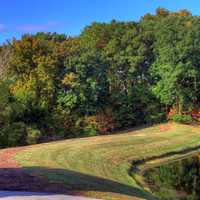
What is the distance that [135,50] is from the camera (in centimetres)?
4419

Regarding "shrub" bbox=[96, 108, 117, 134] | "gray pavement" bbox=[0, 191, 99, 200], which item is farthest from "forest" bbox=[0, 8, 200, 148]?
"gray pavement" bbox=[0, 191, 99, 200]

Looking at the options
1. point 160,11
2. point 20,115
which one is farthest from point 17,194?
point 160,11

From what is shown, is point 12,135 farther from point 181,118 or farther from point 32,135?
point 181,118

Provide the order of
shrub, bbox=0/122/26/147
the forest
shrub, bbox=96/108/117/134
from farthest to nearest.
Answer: shrub, bbox=96/108/117/134, the forest, shrub, bbox=0/122/26/147

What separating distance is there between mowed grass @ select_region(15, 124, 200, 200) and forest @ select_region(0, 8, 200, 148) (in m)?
3.76

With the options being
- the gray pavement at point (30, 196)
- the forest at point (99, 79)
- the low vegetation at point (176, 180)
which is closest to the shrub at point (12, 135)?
the forest at point (99, 79)

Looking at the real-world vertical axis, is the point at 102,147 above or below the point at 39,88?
below

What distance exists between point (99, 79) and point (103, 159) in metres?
15.8

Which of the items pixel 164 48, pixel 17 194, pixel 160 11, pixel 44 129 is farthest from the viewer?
pixel 160 11

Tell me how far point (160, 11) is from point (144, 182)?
40197mm

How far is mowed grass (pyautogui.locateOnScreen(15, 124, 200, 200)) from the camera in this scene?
14.6 m

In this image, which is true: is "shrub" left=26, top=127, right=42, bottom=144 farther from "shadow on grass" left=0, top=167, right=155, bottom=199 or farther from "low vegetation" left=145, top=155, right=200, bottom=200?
"shadow on grass" left=0, top=167, right=155, bottom=199

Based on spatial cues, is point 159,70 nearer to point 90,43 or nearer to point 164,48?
point 164,48

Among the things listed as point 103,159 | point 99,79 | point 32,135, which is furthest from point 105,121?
point 103,159
